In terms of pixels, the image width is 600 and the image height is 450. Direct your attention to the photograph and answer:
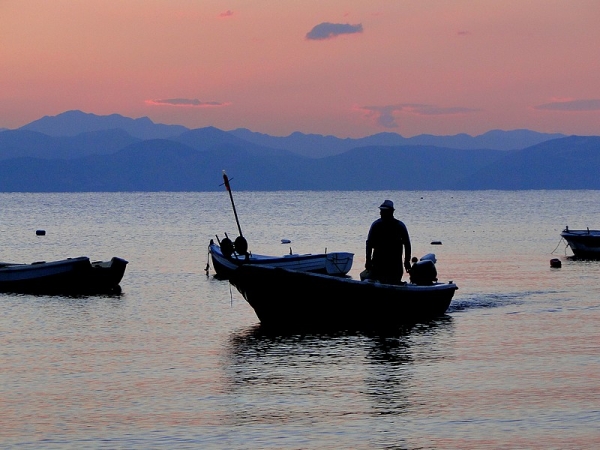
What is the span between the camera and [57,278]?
42.4m

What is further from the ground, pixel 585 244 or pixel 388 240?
pixel 388 240

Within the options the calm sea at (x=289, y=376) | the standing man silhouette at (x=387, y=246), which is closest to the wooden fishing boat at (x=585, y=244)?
the calm sea at (x=289, y=376)

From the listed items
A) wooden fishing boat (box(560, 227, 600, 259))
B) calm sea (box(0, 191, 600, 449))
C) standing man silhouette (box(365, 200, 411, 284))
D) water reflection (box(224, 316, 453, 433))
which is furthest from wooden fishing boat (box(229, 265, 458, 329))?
wooden fishing boat (box(560, 227, 600, 259))

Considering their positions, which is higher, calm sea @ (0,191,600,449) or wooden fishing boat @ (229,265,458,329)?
wooden fishing boat @ (229,265,458,329)

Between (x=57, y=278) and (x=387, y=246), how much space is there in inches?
734

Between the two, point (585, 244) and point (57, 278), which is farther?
point (585, 244)

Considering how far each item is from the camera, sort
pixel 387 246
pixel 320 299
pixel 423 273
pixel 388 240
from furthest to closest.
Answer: pixel 423 273 < pixel 320 299 < pixel 387 246 < pixel 388 240

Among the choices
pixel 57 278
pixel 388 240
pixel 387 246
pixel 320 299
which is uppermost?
pixel 388 240

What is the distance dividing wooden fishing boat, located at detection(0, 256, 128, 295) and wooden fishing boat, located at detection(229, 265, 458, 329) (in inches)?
588

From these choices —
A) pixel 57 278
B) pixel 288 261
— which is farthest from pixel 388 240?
pixel 57 278

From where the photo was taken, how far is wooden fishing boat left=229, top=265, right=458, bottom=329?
28.4 meters

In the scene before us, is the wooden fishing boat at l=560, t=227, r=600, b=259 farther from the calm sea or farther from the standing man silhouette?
the standing man silhouette

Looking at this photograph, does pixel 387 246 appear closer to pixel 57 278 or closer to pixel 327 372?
pixel 327 372

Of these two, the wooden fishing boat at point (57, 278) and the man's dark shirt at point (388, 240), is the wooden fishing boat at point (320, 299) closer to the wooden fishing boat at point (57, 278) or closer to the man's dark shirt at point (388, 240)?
the man's dark shirt at point (388, 240)
